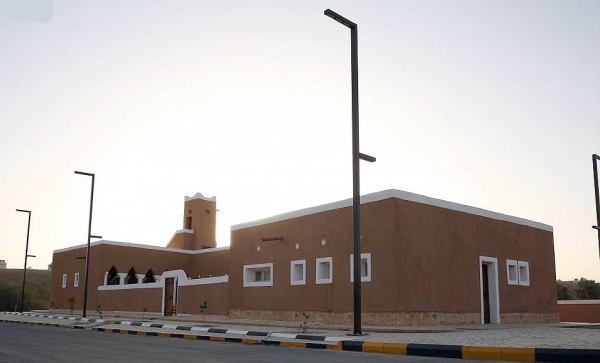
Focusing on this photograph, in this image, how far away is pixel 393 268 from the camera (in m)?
20.8

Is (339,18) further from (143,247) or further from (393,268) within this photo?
(143,247)

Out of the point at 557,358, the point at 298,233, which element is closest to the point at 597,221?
Result: the point at 298,233

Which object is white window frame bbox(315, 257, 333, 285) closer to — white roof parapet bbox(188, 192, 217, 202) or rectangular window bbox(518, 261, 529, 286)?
rectangular window bbox(518, 261, 529, 286)

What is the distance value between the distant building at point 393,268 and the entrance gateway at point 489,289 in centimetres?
4

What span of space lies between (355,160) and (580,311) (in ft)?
79.0

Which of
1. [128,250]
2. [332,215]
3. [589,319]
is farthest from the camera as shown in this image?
[128,250]

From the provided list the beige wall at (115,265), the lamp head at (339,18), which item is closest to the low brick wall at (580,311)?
the beige wall at (115,265)

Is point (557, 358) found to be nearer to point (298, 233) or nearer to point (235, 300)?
point (298, 233)

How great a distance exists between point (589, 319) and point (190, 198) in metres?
31.1

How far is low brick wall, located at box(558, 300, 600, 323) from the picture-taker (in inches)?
1262

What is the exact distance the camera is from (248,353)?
11008mm

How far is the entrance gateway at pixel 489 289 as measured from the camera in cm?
2415

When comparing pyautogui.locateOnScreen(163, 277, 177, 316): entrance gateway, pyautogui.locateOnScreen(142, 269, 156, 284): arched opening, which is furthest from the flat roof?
pyautogui.locateOnScreen(163, 277, 177, 316): entrance gateway

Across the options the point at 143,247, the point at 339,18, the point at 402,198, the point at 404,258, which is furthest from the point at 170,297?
the point at 339,18
